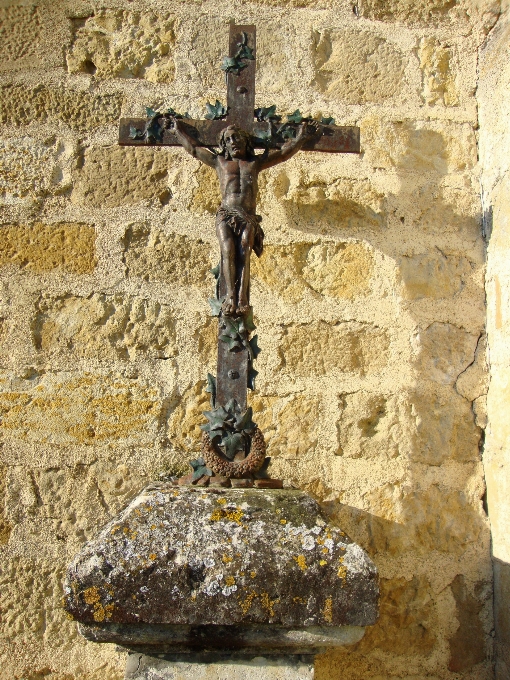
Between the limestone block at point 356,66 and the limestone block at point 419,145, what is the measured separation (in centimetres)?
10

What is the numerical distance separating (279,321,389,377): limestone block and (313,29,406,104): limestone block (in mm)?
718

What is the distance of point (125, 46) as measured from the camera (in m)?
2.18

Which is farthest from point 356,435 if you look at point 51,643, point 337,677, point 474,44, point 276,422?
point 474,44

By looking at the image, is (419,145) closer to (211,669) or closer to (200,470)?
(200,470)

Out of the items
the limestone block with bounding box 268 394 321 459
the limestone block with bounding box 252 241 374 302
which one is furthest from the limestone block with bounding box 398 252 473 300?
the limestone block with bounding box 268 394 321 459

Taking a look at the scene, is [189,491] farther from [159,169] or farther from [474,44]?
[474,44]

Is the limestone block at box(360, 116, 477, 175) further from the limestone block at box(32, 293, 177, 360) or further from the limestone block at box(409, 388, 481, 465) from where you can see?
the limestone block at box(32, 293, 177, 360)

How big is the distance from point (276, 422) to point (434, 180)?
2.84 ft

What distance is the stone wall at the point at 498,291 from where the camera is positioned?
6.10 ft

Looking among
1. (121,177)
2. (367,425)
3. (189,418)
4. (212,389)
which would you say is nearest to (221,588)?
(212,389)

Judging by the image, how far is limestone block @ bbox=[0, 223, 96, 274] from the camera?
203 cm

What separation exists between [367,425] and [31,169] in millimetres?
1218

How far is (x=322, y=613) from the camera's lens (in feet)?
4.08

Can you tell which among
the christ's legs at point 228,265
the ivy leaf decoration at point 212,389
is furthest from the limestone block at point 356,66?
the ivy leaf decoration at point 212,389
